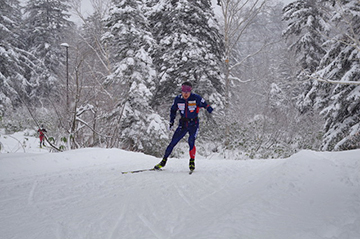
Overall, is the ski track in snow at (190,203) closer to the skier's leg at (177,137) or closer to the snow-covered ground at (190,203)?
the snow-covered ground at (190,203)

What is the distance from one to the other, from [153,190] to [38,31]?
86.7ft

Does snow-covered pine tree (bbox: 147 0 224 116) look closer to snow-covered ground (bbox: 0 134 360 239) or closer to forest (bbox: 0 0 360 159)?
forest (bbox: 0 0 360 159)

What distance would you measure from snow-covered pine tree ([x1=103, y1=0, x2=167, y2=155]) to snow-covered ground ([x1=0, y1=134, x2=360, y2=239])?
21.2ft

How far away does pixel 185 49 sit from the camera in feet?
42.9

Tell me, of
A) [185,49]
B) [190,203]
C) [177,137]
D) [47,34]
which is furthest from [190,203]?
[47,34]

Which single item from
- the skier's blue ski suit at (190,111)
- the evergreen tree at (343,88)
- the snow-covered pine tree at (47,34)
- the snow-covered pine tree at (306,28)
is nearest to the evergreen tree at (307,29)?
the snow-covered pine tree at (306,28)

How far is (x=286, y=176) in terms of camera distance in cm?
365

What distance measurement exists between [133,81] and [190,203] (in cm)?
929

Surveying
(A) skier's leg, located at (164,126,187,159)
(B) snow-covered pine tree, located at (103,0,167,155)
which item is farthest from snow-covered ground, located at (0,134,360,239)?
(B) snow-covered pine tree, located at (103,0,167,155)

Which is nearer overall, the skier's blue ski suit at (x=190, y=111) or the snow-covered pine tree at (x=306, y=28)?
the skier's blue ski suit at (x=190, y=111)

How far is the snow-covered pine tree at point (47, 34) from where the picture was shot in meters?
23.5

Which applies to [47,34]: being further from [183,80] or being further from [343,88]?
[343,88]

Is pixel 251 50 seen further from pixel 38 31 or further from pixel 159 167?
pixel 159 167

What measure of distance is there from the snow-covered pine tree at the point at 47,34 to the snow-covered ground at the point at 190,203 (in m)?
21.7
